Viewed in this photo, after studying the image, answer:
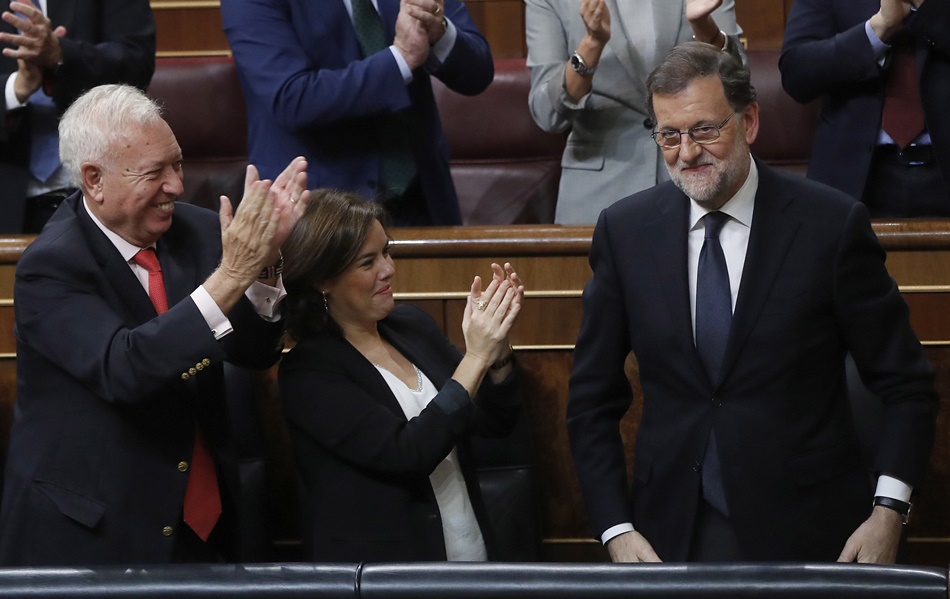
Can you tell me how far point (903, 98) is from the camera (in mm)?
2406

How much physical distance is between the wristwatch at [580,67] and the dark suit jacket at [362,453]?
913 mm

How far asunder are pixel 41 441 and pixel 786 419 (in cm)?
98

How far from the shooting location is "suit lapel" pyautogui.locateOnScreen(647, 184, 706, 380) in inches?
63.8

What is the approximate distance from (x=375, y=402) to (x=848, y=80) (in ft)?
3.95

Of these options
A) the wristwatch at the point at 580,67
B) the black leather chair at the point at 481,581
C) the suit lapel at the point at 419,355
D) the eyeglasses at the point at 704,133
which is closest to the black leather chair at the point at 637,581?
the black leather chair at the point at 481,581

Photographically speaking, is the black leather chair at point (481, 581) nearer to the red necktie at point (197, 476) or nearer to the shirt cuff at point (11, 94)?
the red necktie at point (197, 476)

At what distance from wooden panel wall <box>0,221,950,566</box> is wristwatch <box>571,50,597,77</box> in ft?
1.21

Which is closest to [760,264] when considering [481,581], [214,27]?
[481,581]

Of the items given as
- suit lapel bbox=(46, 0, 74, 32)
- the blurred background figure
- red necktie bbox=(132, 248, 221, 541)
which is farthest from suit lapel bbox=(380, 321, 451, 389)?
suit lapel bbox=(46, 0, 74, 32)

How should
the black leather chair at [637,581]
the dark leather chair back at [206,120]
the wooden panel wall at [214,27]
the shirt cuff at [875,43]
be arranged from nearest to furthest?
the black leather chair at [637,581] → the shirt cuff at [875,43] → the dark leather chair back at [206,120] → the wooden panel wall at [214,27]

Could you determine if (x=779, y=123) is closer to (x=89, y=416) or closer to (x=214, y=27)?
(x=214, y=27)

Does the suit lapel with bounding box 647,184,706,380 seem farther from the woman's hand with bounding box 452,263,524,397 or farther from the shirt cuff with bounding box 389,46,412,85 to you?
the shirt cuff with bounding box 389,46,412,85

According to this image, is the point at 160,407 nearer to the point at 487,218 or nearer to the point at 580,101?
the point at 580,101

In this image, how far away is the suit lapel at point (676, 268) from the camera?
1621 mm
